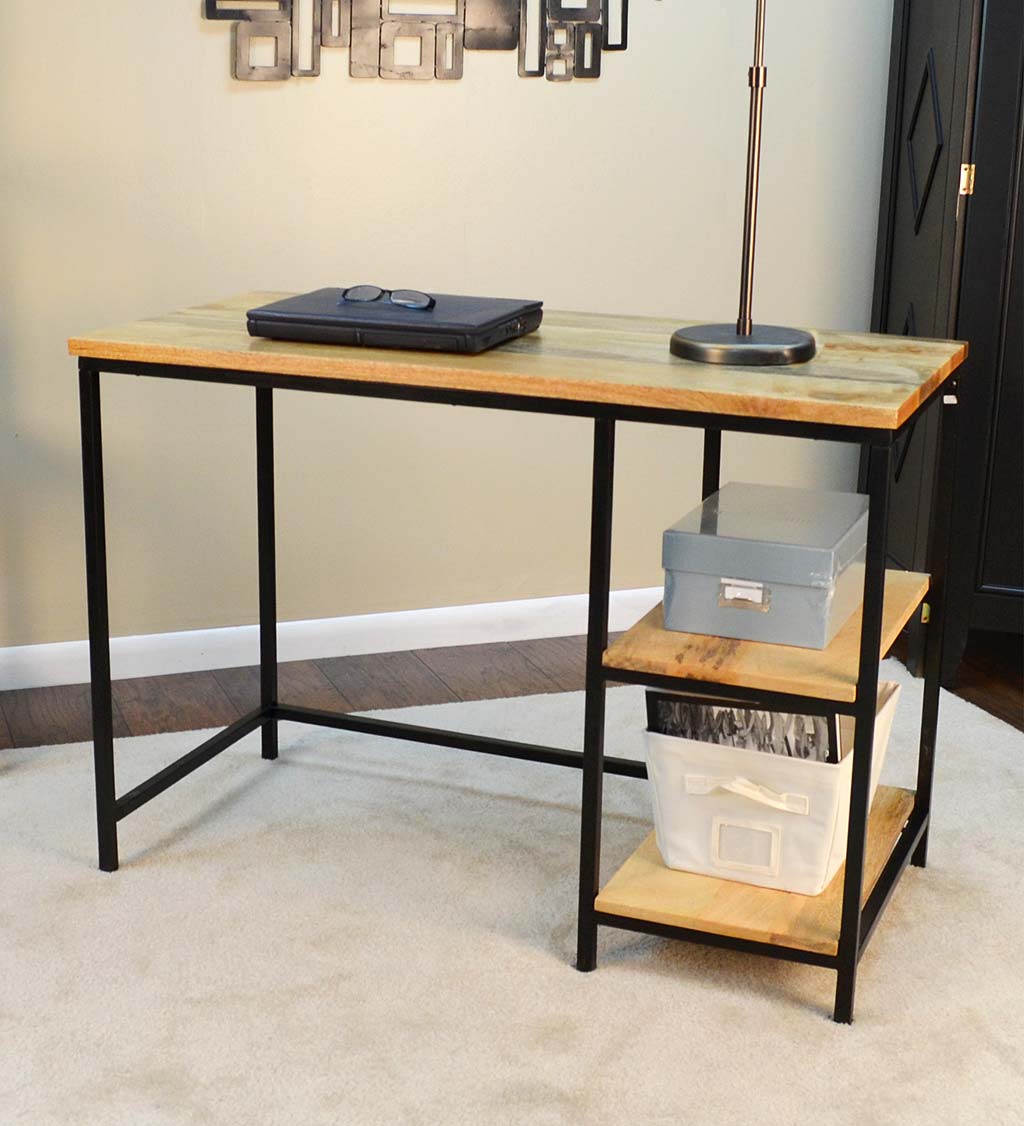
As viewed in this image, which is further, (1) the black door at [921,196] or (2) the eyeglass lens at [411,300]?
Answer: (1) the black door at [921,196]

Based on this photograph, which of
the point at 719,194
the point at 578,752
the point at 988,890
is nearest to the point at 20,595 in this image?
the point at 578,752

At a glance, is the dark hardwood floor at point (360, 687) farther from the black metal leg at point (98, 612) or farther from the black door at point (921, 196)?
the black metal leg at point (98, 612)

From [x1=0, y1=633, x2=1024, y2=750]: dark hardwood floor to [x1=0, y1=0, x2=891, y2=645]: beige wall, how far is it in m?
0.13

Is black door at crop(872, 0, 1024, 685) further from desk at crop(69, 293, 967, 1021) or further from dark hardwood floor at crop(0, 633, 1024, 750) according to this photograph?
desk at crop(69, 293, 967, 1021)

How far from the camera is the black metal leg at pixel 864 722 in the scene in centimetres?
170

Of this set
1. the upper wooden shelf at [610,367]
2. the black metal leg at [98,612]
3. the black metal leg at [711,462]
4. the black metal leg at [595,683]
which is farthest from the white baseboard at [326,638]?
the black metal leg at [595,683]

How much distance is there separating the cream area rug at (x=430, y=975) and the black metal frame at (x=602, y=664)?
8cm

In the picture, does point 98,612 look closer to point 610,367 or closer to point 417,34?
point 610,367

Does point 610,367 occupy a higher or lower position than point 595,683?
higher

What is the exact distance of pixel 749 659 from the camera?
6.08 ft

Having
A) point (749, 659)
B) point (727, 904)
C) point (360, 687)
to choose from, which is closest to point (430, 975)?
point (727, 904)

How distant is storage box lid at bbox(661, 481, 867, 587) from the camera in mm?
1873

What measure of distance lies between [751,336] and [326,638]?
1.56 meters

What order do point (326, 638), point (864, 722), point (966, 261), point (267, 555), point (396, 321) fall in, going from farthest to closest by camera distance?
point (326, 638) → point (966, 261) → point (267, 555) → point (396, 321) → point (864, 722)
